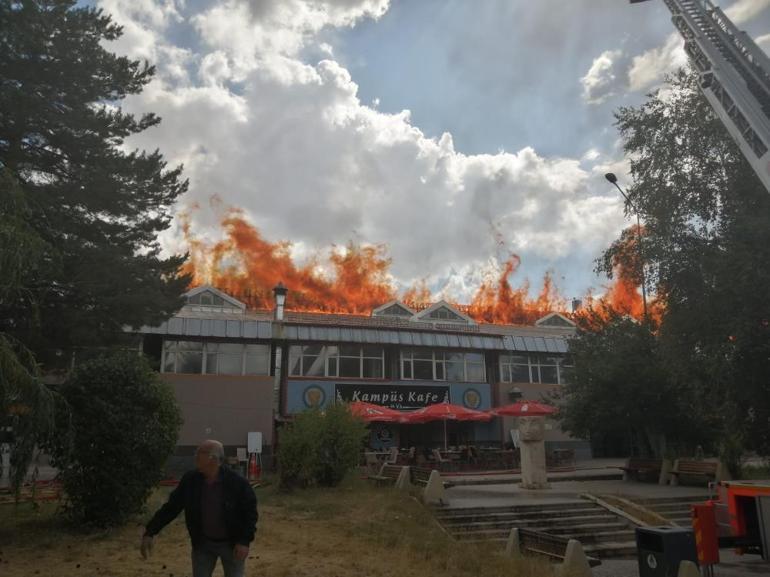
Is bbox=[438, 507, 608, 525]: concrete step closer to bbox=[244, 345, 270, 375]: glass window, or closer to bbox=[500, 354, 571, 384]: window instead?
bbox=[244, 345, 270, 375]: glass window

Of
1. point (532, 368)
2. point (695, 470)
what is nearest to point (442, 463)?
point (695, 470)

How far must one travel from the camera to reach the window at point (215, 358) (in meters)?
28.8

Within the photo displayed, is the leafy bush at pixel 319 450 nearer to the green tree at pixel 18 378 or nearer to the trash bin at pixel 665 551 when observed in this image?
the green tree at pixel 18 378

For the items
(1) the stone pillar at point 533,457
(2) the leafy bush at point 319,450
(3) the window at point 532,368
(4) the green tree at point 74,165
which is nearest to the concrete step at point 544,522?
(1) the stone pillar at point 533,457

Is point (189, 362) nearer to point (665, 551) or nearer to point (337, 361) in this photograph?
point (337, 361)

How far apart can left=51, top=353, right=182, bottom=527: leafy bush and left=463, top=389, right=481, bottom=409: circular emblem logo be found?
2379 centimetres

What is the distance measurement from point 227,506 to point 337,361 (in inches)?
1045

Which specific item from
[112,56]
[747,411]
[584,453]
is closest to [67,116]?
[112,56]

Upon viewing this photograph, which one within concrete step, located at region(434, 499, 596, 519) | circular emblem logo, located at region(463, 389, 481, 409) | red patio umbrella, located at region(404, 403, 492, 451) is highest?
circular emblem logo, located at region(463, 389, 481, 409)

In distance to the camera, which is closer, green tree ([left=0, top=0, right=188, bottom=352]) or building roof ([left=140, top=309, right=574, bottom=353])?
green tree ([left=0, top=0, right=188, bottom=352])

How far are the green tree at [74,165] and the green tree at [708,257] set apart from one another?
14.2 m

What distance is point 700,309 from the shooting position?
44.4 feet

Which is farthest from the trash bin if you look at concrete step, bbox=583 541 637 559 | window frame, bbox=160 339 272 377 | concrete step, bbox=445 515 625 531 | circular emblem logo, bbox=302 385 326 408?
window frame, bbox=160 339 272 377

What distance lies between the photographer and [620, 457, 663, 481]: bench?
59.5 feet
